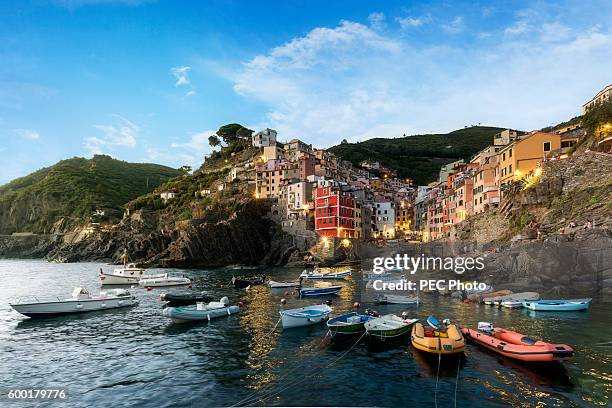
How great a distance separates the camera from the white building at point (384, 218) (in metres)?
123

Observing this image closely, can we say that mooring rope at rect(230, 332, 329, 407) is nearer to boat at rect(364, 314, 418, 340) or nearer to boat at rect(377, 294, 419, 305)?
boat at rect(364, 314, 418, 340)

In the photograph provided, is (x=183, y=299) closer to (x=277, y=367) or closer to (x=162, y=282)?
(x=162, y=282)

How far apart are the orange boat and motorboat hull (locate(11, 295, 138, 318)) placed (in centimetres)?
3664

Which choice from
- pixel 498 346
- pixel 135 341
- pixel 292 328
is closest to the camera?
pixel 498 346

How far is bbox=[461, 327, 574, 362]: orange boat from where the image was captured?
18.8 meters

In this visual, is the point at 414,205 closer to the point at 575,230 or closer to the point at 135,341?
the point at 575,230

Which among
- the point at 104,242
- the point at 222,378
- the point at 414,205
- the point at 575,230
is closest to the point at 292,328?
the point at 222,378

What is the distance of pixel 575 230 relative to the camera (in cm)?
4241

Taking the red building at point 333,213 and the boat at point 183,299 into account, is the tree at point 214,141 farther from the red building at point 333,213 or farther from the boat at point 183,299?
the boat at point 183,299

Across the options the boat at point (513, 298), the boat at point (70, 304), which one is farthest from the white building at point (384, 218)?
the boat at point (70, 304)

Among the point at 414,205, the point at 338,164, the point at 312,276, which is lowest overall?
the point at 312,276

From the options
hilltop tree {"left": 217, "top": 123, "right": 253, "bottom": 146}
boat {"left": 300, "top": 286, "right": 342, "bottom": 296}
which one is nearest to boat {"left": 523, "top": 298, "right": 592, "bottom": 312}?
boat {"left": 300, "top": 286, "right": 342, "bottom": 296}

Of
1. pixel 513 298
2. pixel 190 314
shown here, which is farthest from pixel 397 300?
pixel 190 314

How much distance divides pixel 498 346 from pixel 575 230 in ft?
97.9
